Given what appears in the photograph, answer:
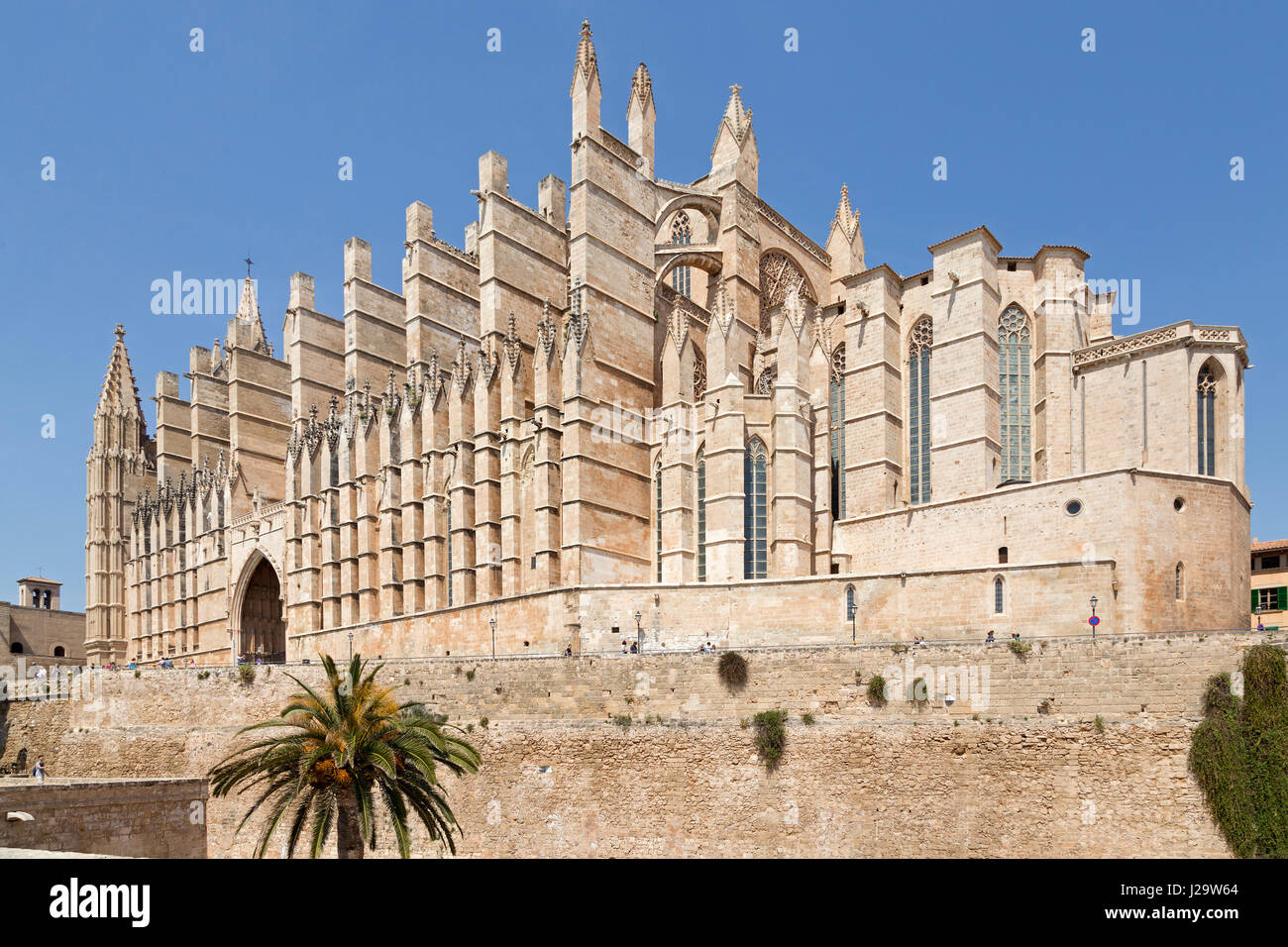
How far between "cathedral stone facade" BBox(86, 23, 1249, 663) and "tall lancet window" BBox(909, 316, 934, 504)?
90mm

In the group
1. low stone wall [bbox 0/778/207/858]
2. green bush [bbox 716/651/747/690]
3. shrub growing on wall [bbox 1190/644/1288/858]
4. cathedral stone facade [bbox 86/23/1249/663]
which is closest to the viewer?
shrub growing on wall [bbox 1190/644/1288/858]

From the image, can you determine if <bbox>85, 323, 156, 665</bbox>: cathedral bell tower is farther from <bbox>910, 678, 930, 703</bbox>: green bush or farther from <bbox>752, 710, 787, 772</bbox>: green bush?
<bbox>910, 678, 930, 703</bbox>: green bush

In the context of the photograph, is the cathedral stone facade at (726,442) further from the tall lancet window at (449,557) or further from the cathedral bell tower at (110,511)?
the cathedral bell tower at (110,511)

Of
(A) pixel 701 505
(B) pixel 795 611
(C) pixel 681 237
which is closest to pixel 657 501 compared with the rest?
(A) pixel 701 505

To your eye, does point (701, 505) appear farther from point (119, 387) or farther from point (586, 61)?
point (119, 387)

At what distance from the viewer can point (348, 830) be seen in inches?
750

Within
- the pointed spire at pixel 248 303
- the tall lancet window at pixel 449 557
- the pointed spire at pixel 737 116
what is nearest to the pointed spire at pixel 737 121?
the pointed spire at pixel 737 116

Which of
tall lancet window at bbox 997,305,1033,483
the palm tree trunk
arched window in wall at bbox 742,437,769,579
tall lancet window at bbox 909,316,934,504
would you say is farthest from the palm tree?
tall lancet window at bbox 997,305,1033,483

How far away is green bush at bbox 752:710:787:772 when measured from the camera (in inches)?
898

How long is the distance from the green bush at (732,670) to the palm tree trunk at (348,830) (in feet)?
26.6

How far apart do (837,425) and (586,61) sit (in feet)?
45.5

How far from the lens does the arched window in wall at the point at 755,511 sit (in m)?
31.6

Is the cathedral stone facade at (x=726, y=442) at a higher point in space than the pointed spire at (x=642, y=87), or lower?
lower
